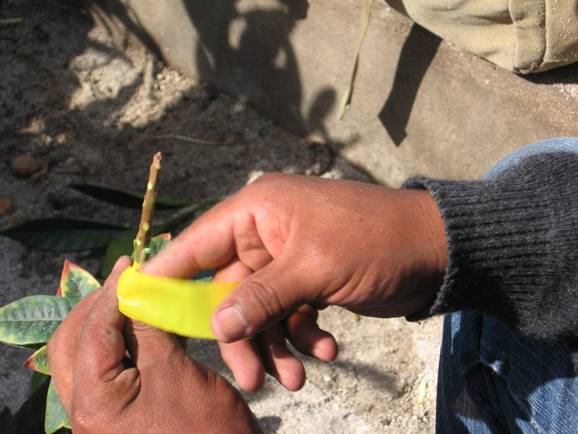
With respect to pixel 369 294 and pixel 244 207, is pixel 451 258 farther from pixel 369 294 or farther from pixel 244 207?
pixel 244 207

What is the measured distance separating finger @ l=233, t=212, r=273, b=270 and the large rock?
81cm

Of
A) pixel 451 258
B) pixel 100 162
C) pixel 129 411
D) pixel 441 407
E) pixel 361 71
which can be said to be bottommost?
pixel 100 162

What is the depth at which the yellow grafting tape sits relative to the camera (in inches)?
43.4

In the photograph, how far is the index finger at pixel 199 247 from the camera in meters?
1.17

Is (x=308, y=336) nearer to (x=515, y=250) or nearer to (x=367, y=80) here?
(x=515, y=250)

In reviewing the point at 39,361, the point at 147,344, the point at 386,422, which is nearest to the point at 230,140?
the point at 386,422

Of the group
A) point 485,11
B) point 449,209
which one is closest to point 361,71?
point 485,11

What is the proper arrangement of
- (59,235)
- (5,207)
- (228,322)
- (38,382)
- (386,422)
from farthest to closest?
1. (5,207)
2. (59,235)
3. (386,422)
4. (38,382)
5. (228,322)

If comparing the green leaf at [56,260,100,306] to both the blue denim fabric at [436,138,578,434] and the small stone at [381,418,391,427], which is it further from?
the small stone at [381,418,391,427]

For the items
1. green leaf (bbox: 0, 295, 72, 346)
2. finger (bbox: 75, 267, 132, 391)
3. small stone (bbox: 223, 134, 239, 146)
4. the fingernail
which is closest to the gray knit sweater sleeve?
the fingernail

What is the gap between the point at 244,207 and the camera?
118 cm

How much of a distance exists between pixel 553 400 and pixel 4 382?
1.26m

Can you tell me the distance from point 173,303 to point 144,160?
128 cm

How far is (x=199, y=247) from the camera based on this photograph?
120cm
